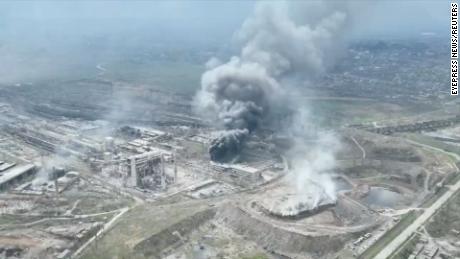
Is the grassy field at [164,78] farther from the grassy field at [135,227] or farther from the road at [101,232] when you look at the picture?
the road at [101,232]

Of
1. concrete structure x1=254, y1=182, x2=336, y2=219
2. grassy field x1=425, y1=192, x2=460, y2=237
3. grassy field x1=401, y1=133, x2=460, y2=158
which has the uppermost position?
grassy field x1=401, y1=133, x2=460, y2=158

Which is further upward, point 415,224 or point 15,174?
point 15,174

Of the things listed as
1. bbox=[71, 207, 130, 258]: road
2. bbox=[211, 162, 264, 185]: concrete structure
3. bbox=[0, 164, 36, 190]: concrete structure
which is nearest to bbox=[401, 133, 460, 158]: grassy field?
bbox=[211, 162, 264, 185]: concrete structure

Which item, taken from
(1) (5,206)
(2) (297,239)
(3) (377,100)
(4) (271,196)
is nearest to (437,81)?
(3) (377,100)

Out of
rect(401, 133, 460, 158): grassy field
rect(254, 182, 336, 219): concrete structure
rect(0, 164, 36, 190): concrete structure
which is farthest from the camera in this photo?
rect(401, 133, 460, 158): grassy field

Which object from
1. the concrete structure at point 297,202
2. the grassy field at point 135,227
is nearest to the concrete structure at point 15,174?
the grassy field at point 135,227

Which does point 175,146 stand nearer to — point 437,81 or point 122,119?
point 122,119

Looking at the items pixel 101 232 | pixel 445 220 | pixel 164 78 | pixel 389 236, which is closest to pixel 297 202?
pixel 389 236

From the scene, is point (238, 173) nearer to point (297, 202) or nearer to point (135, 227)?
point (297, 202)

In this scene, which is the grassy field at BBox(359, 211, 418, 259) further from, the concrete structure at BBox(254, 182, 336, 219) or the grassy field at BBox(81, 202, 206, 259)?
the grassy field at BBox(81, 202, 206, 259)
